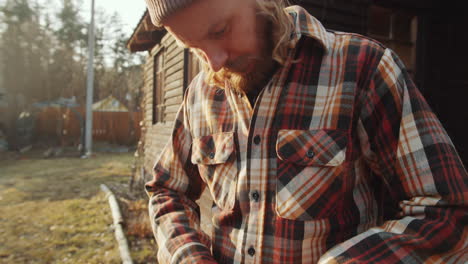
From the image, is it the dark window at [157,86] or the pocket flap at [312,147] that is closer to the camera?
the pocket flap at [312,147]

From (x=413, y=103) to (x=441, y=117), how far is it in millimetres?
3313

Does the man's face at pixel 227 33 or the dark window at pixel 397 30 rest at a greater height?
the dark window at pixel 397 30

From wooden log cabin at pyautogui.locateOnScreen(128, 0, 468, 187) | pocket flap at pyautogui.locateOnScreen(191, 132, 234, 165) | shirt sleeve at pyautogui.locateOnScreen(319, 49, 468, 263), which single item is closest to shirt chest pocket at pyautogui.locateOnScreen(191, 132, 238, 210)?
pocket flap at pyautogui.locateOnScreen(191, 132, 234, 165)

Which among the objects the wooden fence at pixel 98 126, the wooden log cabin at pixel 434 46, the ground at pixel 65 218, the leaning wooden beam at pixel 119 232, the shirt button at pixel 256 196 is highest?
the wooden log cabin at pixel 434 46

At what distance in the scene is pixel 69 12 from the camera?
31984 mm

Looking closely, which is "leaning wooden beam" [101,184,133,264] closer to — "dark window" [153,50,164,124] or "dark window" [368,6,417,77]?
"dark window" [153,50,164,124]

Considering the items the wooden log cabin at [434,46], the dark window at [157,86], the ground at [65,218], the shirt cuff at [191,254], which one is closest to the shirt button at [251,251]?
the shirt cuff at [191,254]

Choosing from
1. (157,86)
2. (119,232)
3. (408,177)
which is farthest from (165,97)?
(408,177)

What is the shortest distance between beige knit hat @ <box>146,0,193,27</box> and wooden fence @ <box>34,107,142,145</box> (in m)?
21.5

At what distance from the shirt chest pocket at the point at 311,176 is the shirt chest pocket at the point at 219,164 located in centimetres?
21

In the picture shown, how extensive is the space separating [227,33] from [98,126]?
23062 mm

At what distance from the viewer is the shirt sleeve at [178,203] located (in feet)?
3.91

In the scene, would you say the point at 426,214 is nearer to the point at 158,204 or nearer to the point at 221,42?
the point at 221,42

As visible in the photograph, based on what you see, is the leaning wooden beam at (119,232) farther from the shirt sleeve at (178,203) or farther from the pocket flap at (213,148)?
Answer: the pocket flap at (213,148)
